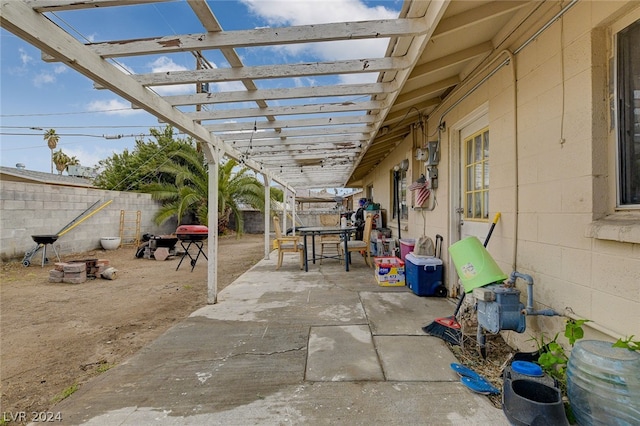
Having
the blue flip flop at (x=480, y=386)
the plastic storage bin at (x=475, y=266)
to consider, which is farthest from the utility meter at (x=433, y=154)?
the blue flip flop at (x=480, y=386)

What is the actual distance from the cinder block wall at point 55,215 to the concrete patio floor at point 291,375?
6664 millimetres

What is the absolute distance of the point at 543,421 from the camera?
144cm

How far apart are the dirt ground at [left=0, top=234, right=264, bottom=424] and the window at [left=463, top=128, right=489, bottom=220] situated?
3.91 metres

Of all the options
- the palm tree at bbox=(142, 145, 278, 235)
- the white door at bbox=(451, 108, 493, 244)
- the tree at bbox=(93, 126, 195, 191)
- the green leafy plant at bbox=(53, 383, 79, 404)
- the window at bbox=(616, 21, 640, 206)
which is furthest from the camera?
the tree at bbox=(93, 126, 195, 191)

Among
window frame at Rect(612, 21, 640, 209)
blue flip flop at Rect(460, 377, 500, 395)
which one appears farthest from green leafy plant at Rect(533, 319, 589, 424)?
window frame at Rect(612, 21, 640, 209)

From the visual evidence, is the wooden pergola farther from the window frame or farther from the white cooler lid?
the white cooler lid

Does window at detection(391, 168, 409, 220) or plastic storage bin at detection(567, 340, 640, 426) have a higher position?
window at detection(391, 168, 409, 220)

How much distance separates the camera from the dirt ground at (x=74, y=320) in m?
2.28

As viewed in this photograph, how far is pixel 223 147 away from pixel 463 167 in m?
3.58

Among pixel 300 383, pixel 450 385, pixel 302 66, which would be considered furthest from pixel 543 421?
pixel 302 66

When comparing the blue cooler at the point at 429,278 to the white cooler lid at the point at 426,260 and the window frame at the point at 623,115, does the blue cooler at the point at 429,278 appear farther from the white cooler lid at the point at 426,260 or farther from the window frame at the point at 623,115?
the window frame at the point at 623,115

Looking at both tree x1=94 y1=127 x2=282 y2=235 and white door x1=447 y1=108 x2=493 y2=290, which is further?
tree x1=94 y1=127 x2=282 y2=235

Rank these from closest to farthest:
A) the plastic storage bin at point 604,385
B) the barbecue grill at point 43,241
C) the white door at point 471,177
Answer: the plastic storage bin at point 604,385 < the white door at point 471,177 < the barbecue grill at point 43,241

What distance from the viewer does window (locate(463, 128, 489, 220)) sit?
320cm
